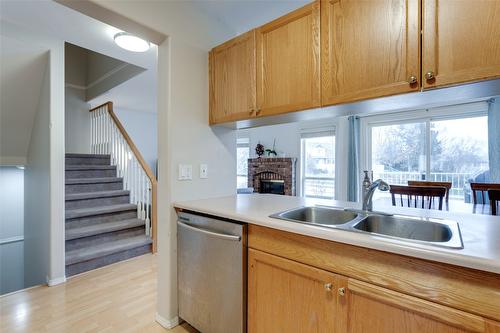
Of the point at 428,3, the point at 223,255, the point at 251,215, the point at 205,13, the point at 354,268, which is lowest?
the point at 223,255

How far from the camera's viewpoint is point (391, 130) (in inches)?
189

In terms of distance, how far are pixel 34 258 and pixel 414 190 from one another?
450cm

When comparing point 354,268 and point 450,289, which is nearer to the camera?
point 450,289

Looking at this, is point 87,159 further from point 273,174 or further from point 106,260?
point 273,174

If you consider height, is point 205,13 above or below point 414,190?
above

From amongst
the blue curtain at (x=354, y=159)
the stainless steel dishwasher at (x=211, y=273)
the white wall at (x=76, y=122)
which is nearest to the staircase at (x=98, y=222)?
the white wall at (x=76, y=122)

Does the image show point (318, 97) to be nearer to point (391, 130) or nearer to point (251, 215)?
point (251, 215)

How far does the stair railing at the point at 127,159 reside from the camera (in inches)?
135

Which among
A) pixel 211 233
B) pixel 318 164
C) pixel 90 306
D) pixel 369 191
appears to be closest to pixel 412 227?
pixel 369 191

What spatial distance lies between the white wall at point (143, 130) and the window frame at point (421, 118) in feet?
15.9

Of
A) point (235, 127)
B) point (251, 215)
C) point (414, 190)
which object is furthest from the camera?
point (414, 190)

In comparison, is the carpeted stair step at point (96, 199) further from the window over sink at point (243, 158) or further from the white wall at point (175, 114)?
the window over sink at point (243, 158)

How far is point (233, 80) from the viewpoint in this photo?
6.17 feet

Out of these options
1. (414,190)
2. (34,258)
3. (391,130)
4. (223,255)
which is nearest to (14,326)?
(34,258)
